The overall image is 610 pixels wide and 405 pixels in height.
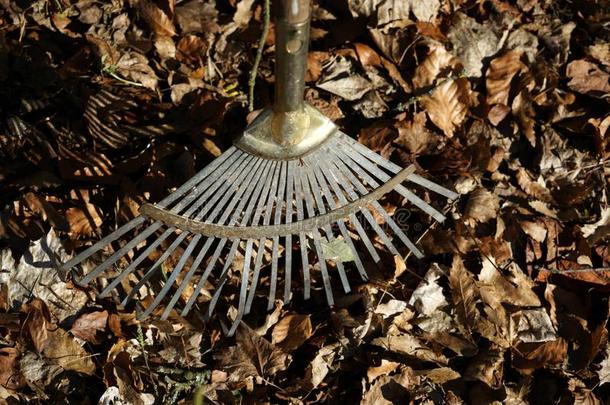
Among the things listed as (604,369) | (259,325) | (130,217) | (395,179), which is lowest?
(604,369)

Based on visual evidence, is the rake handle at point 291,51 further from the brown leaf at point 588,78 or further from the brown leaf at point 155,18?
the brown leaf at point 588,78

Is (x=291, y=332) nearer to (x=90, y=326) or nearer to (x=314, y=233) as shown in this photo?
(x=314, y=233)

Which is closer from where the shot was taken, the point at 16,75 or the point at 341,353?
the point at 341,353

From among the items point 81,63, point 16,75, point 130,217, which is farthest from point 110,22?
point 130,217

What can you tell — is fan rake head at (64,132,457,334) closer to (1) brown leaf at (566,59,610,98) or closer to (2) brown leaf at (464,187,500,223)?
(2) brown leaf at (464,187,500,223)

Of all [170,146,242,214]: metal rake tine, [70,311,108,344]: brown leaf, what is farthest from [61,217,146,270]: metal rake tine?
[70,311,108,344]: brown leaf

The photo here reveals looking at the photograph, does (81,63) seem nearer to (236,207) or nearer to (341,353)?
(236,207)
